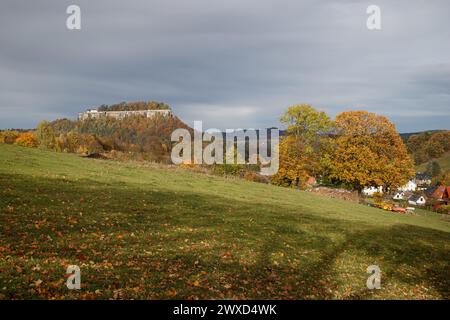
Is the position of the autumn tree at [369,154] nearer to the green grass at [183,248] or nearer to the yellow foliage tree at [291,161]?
the yellow foliage tree at [291,161]

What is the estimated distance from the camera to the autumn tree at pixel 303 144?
63.5 m

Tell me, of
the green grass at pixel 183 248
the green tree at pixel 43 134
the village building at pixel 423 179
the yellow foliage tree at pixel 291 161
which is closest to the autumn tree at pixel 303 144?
the yellow foliage tree at pixel 291 161

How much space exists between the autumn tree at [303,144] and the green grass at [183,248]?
112 ft

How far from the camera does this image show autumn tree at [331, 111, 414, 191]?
60.8 m

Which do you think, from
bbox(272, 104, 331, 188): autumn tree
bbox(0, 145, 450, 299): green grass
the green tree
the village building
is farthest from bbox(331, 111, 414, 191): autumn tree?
the village building

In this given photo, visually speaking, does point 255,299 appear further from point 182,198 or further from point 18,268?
point 182,198

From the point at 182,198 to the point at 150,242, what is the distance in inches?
495

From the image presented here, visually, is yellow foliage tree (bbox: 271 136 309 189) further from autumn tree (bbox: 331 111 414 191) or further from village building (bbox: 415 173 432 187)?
village building (bbox: 415 173 432 187)

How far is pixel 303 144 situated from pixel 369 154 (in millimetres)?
11254

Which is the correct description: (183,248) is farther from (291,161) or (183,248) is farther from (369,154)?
(369,154)

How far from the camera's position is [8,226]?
48.2ft

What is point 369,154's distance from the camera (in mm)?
60531

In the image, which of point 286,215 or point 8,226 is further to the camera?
point 286,215

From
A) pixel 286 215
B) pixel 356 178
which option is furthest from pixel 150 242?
pixel 356 178
